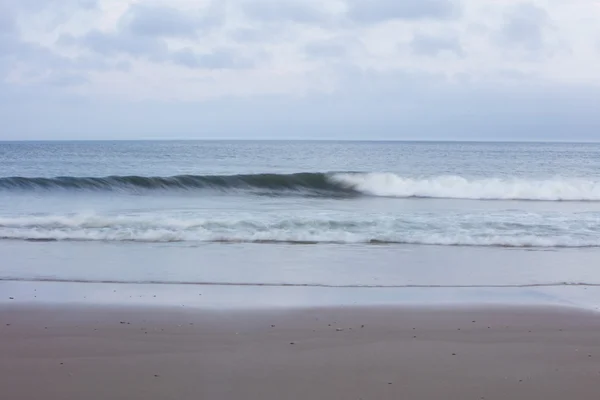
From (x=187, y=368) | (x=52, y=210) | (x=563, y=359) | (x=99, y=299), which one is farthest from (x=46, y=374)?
(x=52, y=210)

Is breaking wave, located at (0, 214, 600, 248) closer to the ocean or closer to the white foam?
the ocean

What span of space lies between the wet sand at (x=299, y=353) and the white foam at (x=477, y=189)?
14.1m

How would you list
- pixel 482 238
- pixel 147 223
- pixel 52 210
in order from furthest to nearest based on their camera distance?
1. pixel 52 210
2. pixel 147 223
3. pixel 482 238

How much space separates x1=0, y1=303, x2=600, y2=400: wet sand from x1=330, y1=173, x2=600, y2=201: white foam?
46.2 feet

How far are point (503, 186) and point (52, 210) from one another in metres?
14.1

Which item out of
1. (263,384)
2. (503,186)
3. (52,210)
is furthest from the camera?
Answer: (503,186)

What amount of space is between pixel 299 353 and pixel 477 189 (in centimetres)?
1648

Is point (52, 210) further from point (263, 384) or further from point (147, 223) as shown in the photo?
point (263, 384)

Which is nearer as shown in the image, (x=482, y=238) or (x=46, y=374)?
(x=46, y=374)

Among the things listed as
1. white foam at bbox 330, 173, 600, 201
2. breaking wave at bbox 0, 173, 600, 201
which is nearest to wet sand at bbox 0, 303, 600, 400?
white foam at bbox 330, 173, 600, 201

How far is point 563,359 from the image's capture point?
449 cm

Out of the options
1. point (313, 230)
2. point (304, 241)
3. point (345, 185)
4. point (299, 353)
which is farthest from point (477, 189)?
point (299, 353)

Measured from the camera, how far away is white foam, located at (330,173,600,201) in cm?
1916

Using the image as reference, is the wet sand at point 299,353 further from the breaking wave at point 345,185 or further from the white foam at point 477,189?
the breaking wave at point 345,185
